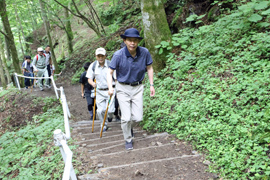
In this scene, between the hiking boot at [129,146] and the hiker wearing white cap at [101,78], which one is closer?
the hiking boot at [129,146]

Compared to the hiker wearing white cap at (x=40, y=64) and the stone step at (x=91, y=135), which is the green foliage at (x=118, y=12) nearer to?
the hiker wearing white cap at (x=40, y=64)

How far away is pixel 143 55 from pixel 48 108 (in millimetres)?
6338

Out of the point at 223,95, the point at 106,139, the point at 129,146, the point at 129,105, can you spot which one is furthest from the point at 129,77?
the point at 223,95

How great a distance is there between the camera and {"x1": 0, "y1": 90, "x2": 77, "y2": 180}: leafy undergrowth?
3.79 m

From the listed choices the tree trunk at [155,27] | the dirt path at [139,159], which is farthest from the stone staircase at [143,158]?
the tree trunk at [155,27]

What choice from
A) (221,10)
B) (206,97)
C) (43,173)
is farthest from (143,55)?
(221,10)

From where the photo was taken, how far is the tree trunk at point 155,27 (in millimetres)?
7316

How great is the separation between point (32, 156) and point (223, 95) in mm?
4537

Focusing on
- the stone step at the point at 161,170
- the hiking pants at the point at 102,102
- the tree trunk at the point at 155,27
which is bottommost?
the stone step at the point at 161,170

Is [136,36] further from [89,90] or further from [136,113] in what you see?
[89,90]

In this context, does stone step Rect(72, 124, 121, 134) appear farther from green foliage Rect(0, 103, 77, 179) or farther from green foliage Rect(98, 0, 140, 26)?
green foliage Rect(98, 0, 140, 26)

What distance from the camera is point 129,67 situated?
→ 13.2 feet

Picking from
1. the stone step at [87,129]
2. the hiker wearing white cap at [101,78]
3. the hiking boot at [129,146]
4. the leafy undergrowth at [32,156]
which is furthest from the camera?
the stone step at [87,129]

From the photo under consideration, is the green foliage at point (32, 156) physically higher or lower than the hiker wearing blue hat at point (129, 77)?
lower
